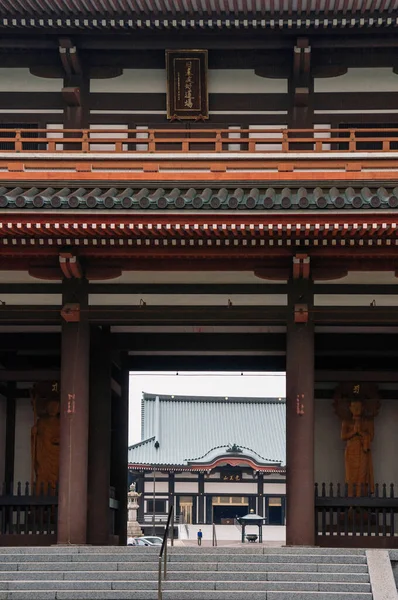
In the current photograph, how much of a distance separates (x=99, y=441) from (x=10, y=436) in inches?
120

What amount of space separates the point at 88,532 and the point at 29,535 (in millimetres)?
1578

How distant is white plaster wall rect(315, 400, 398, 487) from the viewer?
85.3 ft

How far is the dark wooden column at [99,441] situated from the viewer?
24344mm

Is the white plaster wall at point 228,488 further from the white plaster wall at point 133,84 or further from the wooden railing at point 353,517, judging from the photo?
the white plaster wall at point 133,84

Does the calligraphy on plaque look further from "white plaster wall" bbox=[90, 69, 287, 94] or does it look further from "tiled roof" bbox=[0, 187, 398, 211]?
"tiled roof" bbox=[0, 187, 398, 211]

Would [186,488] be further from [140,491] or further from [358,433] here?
[358,433]

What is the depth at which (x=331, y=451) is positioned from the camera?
86.0 feet

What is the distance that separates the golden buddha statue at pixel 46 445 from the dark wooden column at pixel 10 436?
0.85m

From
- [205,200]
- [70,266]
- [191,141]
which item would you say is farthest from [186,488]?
[205,200]

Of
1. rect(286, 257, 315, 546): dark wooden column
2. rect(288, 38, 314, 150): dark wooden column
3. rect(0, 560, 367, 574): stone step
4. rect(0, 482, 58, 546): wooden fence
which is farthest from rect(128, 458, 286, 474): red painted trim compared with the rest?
rect(0, 560, 367, 574): stone step

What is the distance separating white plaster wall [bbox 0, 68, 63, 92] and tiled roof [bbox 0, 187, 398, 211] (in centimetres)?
599

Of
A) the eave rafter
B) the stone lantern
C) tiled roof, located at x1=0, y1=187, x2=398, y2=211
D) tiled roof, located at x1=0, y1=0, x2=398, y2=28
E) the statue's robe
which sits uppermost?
tiled roof, located at x1=0, y1=0, x2=398, y2=28

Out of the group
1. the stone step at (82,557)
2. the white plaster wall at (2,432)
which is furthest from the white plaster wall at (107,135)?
the stone step at (82,557)

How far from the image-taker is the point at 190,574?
17609 mm
